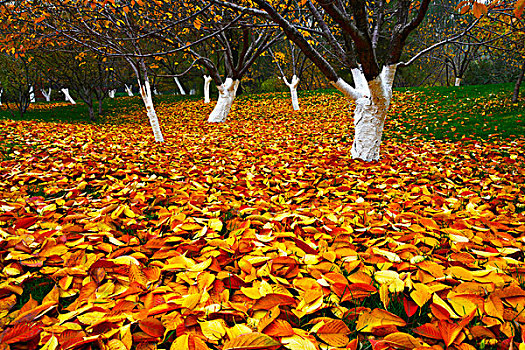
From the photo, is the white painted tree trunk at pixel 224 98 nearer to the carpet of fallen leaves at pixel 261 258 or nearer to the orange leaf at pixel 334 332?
the carpet of fallen leaves at pixel 261 258

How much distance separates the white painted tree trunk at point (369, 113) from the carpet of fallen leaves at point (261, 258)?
73 cm

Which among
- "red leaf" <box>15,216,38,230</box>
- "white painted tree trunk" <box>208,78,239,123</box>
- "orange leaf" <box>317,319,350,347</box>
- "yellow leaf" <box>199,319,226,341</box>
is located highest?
"white painted tree trunk" <box>208,78,239,123</box>

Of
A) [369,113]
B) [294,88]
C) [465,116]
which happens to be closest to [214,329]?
[369,113]

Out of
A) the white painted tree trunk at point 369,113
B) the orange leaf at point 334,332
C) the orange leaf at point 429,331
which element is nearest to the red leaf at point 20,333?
the orange leaf at point 334,332

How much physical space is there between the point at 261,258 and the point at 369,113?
128 inches

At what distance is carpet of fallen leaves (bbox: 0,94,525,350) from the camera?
3.45ft

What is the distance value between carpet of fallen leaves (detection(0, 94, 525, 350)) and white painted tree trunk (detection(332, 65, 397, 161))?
729 millimetres

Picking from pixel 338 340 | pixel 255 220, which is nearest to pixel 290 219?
pixel 255 220

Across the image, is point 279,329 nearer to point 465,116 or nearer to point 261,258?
point 261,258

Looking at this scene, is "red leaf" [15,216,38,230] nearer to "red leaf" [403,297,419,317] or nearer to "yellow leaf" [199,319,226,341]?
"yellow leaf" [199,319,226,341]

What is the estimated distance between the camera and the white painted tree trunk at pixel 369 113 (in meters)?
3.91

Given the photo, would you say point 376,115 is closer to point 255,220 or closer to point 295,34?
point 295,34

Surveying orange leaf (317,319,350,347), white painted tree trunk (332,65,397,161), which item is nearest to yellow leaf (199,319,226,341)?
orange leaf (317,319,350,347)

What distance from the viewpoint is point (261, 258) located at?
4.97 feet
